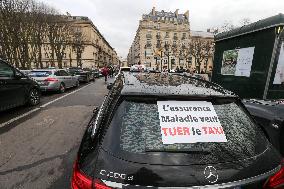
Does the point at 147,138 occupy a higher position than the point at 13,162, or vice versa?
the point at 147,138

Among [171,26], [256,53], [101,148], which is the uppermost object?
[171,26]

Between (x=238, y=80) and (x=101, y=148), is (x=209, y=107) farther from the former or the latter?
(x=238, y=80)

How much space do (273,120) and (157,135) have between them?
10.3ft

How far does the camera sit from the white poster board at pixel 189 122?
194 centimetres

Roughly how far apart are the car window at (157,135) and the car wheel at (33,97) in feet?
27.3

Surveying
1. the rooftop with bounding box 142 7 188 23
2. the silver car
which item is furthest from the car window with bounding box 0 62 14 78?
the rooftop with bounding box 142 7 188 23

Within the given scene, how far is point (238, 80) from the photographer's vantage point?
769 cm

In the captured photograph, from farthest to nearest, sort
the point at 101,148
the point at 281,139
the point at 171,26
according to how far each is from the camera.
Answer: the point at 171,26 → the point at 281,139 → the point at 101,148

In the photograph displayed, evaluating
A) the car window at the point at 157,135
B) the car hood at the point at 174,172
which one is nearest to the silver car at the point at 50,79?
the car window at the point at 157,135

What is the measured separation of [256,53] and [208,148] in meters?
5.83

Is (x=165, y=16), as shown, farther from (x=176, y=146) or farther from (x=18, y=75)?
(x=176, y=146)

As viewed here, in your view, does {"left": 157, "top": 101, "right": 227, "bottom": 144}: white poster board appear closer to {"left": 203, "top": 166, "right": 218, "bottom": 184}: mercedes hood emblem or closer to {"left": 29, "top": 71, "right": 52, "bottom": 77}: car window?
{"left": 203, "top": 166, "right": 218, "bottom": 184}: mercedes hood emblem

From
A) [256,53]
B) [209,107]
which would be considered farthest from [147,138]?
[256,53]

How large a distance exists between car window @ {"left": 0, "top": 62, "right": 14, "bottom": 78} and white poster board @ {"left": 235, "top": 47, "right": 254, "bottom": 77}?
7289 mm
